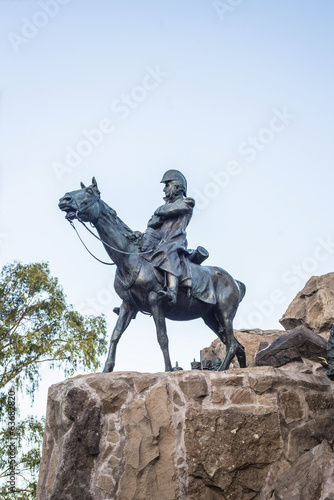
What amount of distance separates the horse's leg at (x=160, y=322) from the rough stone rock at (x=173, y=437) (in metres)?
0.74

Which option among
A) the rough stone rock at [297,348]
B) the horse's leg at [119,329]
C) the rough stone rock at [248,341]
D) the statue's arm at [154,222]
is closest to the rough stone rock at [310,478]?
the horse's leg at [119,329]

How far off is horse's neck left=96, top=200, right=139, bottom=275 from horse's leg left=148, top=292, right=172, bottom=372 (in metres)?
0.54

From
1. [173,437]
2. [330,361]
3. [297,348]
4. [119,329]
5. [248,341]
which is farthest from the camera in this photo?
[248,341]

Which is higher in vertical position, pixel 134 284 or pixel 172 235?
pixel 172 235

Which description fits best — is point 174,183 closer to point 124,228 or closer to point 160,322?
point 124,228

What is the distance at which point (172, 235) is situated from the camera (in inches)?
403

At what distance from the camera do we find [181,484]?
8062 millimetres

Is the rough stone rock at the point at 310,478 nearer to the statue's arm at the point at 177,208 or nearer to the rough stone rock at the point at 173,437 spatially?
the rough stone rock at the point at 173,437

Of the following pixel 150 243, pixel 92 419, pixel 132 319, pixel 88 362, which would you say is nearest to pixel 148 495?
pixel 92 419

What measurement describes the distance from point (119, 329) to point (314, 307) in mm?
6253

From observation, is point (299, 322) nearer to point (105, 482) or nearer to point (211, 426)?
point (211, 426)

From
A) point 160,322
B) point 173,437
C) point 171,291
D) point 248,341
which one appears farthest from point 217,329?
point 248,341

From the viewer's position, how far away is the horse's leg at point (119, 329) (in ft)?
30.5

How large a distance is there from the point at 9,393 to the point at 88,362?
223cm
